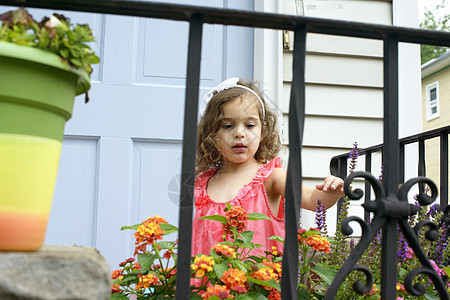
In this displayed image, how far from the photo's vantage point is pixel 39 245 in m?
0.76

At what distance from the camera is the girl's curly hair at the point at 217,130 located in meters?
2.19

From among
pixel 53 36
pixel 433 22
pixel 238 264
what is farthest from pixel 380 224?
pixel 433 22

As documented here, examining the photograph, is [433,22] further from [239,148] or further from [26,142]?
[26,142]

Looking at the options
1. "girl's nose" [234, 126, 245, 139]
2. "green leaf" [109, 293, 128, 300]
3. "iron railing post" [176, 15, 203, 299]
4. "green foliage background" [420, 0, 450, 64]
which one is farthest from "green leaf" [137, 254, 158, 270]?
"green foliage background" [420, 0, 450, 64]

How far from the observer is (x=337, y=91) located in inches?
107

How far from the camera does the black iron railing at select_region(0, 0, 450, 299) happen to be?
3.01 ft

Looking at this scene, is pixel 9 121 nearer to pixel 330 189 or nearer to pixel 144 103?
pixel 330 189

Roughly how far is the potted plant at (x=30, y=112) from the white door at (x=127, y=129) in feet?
5.26

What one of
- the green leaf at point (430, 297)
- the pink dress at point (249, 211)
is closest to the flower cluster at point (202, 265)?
the green leaf at point (430, 297)

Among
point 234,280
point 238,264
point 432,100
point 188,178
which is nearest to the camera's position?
point 188,178

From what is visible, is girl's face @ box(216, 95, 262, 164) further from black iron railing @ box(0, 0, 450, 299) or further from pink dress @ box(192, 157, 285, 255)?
black iron railing @ box(0, 0, 450, 299)

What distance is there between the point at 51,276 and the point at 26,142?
0.21 metres

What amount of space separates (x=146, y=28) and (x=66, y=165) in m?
0.89

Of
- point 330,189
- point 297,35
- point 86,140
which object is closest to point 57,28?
point 297,35
